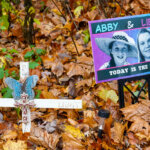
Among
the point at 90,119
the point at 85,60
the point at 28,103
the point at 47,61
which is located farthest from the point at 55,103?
the point at 47,61

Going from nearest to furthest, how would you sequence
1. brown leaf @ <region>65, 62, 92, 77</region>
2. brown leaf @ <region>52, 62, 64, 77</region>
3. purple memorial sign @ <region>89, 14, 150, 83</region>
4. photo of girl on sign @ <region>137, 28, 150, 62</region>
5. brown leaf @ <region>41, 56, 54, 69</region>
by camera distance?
1. purple memorial sign @ <region>89, 14, 150, 83</region>
2. photo of girl on sign @ <region>137, 28, 150, 62</region>
3. brown leaf @ <region>65, 62, 92, 77</region>
4. brown leaf @ <region>52, 62, 64, 77</region>
5. brown leaf @ <region>41, 56, 54, 69</region>

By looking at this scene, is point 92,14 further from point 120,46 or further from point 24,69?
point 24,69

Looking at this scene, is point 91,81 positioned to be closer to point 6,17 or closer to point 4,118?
point 4,118

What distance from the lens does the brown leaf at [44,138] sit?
2.28m

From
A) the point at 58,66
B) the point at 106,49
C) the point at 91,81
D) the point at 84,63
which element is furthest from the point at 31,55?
the point at 106,49

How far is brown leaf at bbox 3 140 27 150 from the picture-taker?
2262mm

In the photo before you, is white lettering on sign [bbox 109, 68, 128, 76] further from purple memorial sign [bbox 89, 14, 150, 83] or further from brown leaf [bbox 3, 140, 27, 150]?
brown leaf [bbox 3, 140, 27, 150]

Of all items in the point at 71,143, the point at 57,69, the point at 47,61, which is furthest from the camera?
the point at 47,61

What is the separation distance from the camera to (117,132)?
7.59ft

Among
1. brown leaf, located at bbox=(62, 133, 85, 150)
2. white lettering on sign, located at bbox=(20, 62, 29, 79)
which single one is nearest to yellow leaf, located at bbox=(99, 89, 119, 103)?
brown leaf, located at bbox=(62, 133, 85, 150)

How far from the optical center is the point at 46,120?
2730mm

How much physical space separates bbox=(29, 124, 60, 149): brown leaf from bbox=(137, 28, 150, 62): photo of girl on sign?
4.25 feet

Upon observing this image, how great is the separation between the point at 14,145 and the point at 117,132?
1.08 m

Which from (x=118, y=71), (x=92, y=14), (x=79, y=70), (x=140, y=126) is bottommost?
(x=140, y=126)
